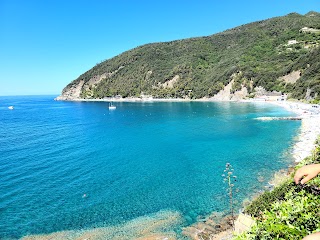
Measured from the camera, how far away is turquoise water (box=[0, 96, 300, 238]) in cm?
2847

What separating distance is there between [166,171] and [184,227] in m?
17.4

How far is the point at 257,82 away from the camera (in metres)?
168

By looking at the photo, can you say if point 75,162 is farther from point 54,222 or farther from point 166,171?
point 54,222

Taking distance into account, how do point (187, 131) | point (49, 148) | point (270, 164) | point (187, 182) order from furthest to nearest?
point (187, 131) < point (49, 148) < point (270, 164) < point (187, 182)

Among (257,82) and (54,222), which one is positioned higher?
(257,82)

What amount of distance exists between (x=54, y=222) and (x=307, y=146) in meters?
46.5

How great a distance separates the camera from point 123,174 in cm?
4128

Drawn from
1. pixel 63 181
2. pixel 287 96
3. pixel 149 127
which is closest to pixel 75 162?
pixel 63 181

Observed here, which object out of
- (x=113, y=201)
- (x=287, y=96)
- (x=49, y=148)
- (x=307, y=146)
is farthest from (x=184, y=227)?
(x=287, y=96)

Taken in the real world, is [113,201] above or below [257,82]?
below

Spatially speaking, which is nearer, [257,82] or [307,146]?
[307,146]

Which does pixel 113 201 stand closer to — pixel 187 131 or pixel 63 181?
pixel 63 181

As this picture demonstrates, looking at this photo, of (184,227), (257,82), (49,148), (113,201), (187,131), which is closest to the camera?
(184,227)

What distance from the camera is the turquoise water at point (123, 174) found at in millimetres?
28469
